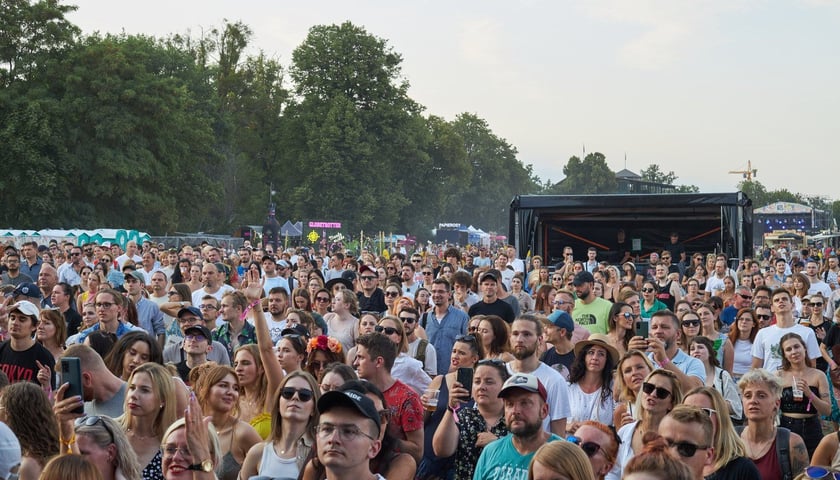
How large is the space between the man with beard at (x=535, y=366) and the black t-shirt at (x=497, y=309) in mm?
3802

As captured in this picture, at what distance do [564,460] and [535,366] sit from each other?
2706mm

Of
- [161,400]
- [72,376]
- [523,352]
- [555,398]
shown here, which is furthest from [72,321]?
[555,398]

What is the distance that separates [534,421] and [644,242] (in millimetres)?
16202

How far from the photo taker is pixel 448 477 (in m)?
5.69

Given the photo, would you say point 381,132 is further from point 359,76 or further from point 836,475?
point 836,475

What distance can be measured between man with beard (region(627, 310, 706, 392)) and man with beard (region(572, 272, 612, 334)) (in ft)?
7.19

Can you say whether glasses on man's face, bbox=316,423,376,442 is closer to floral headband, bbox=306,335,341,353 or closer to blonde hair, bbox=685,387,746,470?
blonde hair, bbox=685,387,746,470

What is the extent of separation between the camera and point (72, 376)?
516 centimetres

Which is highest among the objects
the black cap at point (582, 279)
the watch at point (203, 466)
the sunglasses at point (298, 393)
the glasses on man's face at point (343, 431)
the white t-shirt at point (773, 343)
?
the black cap at point (582, 279)

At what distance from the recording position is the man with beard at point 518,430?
5.01 meters

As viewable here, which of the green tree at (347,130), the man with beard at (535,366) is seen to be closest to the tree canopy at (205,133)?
the green tree at (347,130)

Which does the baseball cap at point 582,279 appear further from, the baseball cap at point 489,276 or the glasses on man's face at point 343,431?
the glasses on man's face at point 343,431

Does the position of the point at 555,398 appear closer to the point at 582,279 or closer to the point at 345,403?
the point at 345,403

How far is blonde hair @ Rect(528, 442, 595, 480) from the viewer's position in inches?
163
